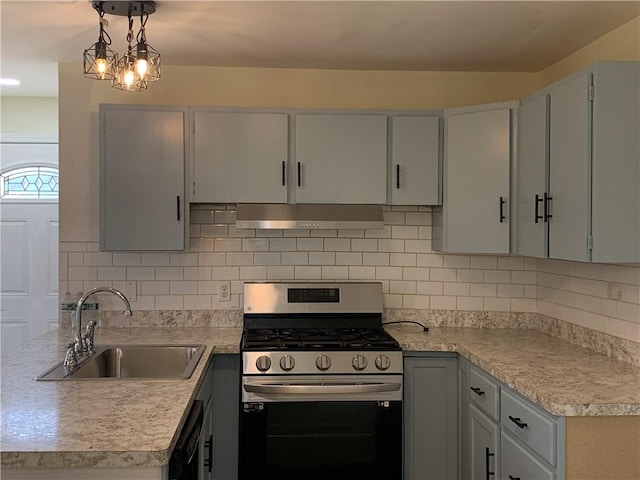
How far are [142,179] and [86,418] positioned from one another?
1.75 m

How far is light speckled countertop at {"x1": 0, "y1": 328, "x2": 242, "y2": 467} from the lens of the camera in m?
1.60

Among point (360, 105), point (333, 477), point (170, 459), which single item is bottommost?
point (333, 477)

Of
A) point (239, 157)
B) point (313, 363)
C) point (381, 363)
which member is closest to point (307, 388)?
point (313, 363)

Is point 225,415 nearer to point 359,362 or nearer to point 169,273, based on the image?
point 359,362

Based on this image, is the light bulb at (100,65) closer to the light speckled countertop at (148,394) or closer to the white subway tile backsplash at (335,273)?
the light speckled countertop at (148,394)

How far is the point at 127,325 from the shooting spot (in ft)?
11.9

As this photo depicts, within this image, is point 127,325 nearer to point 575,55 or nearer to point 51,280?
point 51,280

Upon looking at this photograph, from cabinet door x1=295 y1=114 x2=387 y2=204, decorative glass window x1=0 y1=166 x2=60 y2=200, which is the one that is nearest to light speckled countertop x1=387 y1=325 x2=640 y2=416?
cabinet door x1=295 y1=114 x2=387 y2=204

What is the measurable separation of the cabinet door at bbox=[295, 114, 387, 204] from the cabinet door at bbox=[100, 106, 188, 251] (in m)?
0.68

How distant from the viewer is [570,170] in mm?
2631

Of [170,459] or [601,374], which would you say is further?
[601,374]

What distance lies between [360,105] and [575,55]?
4.03 feet

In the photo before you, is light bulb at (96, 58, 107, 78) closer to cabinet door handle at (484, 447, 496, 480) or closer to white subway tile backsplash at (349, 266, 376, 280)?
white subway tile backsplash at (349, 266, 376, 280)

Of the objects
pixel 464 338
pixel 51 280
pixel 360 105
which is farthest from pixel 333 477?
pixel 51 280
